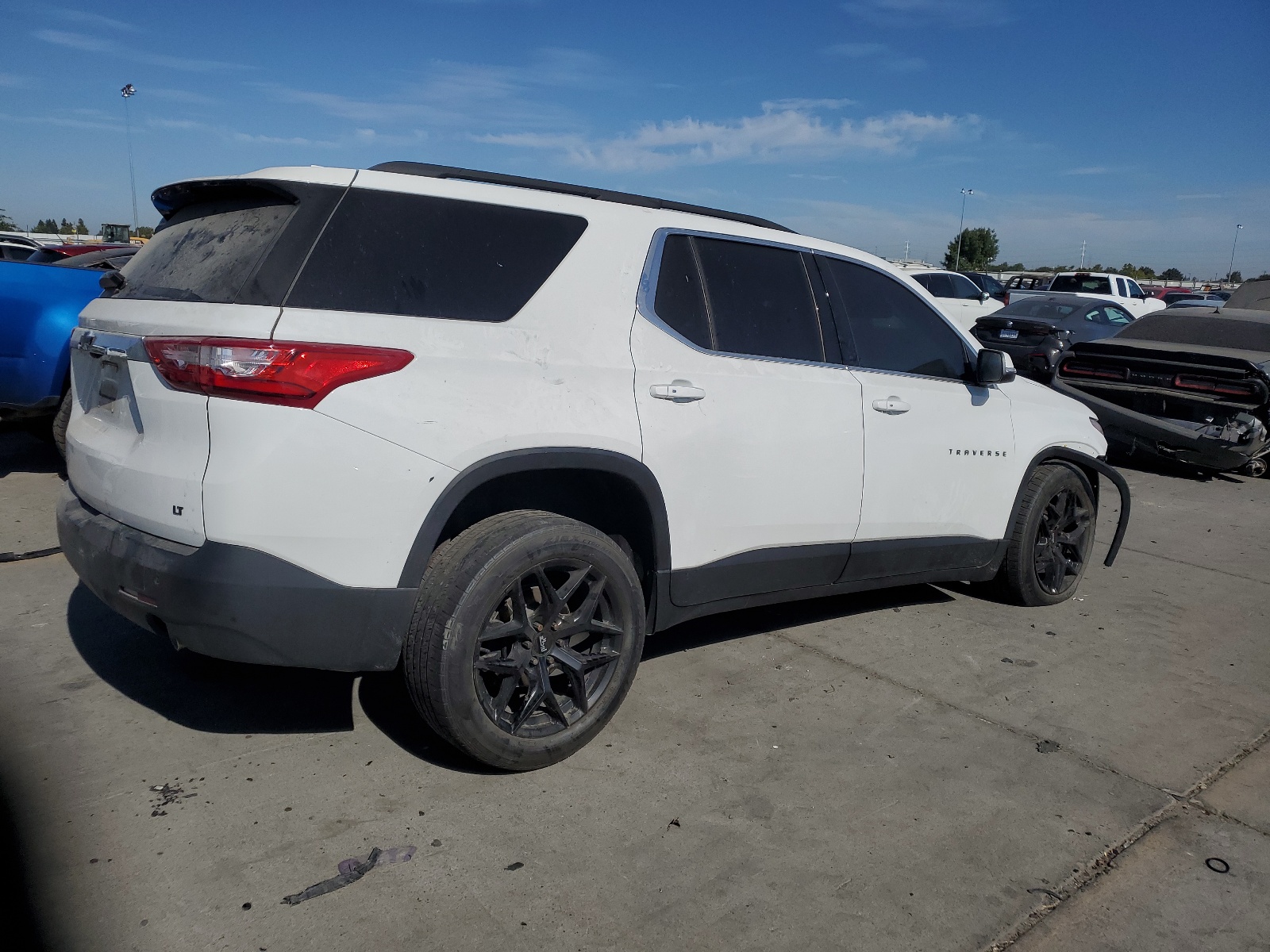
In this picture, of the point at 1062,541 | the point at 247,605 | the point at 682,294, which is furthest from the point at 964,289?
the point at 247,605

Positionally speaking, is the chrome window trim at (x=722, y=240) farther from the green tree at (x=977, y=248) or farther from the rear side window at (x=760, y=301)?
the green tree at (x=977, y=248)

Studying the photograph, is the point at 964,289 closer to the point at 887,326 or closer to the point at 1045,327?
the point at 1045,327

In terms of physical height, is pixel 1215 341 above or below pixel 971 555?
above

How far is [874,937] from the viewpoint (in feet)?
A: 8.38

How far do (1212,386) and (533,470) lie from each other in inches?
323

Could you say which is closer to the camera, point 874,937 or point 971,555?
point 874,937

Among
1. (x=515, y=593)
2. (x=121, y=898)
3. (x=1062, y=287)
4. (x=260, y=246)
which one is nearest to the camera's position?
(x=121, y=898)

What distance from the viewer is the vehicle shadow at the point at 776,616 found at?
15.0 ft

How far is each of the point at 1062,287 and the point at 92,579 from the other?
2466 cm

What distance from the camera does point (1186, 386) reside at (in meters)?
9.27

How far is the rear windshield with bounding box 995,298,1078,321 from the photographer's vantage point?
15953 millimetres

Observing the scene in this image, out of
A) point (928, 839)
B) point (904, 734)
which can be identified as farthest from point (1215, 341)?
point (928, 839)

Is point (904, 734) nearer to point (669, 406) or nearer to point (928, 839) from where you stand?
point (928, 839)

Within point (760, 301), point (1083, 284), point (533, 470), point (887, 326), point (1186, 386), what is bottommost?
point (1186, 386)
